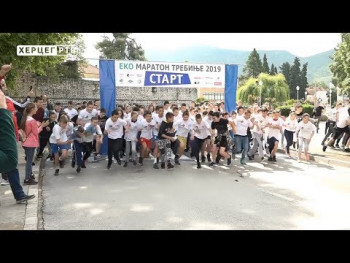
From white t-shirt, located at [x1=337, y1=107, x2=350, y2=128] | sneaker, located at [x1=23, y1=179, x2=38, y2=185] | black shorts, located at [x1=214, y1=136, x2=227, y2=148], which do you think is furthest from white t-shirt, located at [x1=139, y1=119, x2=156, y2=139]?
white t-shirt, located at [x1=337, y1=107, x2=350, y2=128]

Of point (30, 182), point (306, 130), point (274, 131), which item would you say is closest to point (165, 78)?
point (274, 131)

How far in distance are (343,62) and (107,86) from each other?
3964cm

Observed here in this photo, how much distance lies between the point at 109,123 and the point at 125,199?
403cm

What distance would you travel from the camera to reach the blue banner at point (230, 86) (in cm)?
1330

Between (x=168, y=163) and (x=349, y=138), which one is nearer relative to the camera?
(x=168, y=163)

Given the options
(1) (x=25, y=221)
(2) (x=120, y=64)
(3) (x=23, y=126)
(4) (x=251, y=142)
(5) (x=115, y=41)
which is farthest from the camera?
(5) (x=115, y=41)

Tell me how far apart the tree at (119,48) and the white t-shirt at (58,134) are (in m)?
46.8

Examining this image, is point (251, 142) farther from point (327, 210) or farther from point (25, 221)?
point (25, 221)

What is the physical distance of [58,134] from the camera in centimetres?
925

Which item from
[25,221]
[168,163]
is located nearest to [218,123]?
[168,163]

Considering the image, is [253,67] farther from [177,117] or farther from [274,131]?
[177,117]

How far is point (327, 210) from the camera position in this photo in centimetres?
588

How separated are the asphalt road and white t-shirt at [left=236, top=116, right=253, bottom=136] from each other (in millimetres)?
1230

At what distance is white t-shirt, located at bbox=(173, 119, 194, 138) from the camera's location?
11.1m
